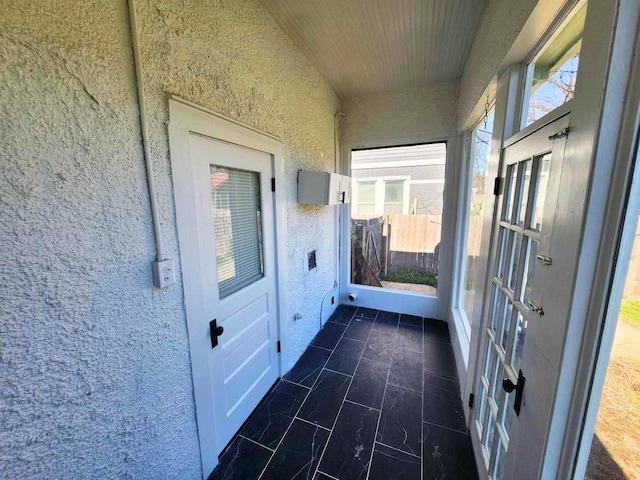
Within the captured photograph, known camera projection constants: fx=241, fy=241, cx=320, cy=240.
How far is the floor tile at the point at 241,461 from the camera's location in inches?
57.5

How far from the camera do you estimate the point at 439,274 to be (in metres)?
A: 3.15

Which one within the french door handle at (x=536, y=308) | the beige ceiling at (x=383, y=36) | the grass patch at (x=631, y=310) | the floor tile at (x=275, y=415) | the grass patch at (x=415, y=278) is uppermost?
the beige ceiling at (x=383, y=36)

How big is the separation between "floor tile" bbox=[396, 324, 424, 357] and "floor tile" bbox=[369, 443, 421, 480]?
3.84 ft

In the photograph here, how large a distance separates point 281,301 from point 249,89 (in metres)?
1.65

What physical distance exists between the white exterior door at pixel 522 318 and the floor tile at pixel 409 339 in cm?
103

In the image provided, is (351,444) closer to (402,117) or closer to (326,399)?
(326,399)

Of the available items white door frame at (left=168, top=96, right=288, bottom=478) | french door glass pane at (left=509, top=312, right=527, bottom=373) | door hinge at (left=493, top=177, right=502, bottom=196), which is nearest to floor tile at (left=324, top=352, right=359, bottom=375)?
white door frame at (left=168, top=96, right=288, bottom=478)

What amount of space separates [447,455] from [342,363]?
1.07 meters

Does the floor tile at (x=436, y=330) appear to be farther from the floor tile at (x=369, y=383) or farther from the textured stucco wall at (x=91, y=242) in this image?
the textured stucco wall at (x=91, y=242)

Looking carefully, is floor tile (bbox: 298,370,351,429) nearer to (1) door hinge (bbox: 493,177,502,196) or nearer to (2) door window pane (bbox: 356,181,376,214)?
(1) door hinge (bbox: 493,177,502,196)

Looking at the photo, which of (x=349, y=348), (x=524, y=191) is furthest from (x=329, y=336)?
(x=524, y=191)

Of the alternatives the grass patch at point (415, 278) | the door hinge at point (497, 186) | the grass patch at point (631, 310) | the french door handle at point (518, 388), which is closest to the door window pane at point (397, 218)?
the grass patch at point (415, 278)

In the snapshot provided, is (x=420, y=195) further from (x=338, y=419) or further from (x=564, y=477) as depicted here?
(x=564, y=477)

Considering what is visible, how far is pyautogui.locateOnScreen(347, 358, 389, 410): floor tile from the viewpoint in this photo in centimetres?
200
